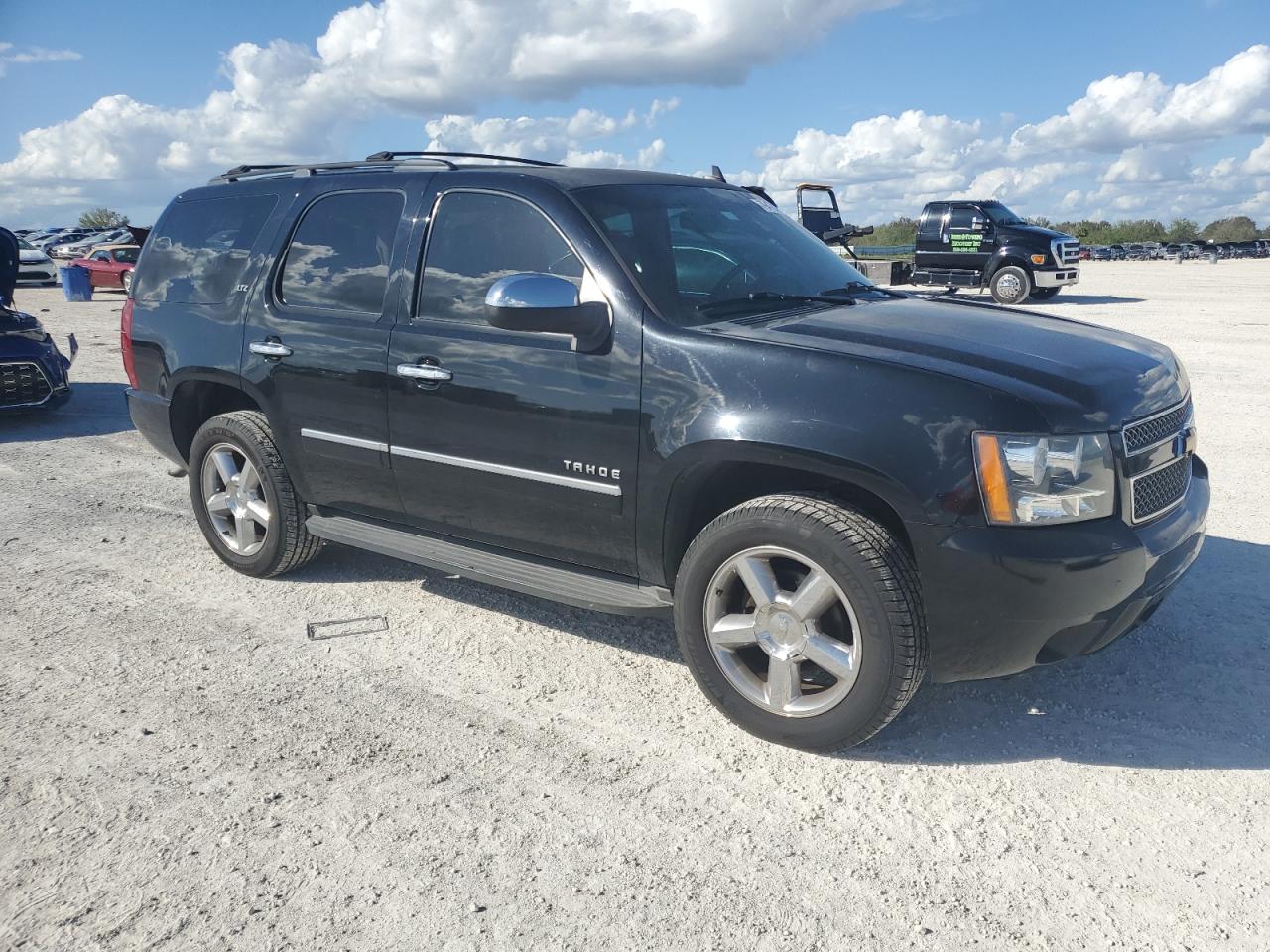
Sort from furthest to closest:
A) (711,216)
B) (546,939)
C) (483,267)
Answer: (711,216), (483,267), (546,939)

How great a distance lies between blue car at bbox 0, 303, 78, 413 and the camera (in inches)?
357

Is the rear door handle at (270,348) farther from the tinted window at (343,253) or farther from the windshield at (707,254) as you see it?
the windshield at (707,254)

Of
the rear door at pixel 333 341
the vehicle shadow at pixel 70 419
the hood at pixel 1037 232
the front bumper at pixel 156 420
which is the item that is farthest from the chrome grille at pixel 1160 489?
the hood at pixel 1037 232

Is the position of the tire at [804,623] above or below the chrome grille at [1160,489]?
below

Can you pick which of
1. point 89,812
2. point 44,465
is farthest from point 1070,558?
point 44,465

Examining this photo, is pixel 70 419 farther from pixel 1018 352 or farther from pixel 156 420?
pixel 1018 352

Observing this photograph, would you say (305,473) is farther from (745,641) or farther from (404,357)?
(745,641)

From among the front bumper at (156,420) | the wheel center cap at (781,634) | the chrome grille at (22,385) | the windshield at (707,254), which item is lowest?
the wheel center cap at (781,634)

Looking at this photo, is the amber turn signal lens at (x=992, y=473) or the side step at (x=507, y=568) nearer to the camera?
the amber turn signal lens at (x=992, y=473)

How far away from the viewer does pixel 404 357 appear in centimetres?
410

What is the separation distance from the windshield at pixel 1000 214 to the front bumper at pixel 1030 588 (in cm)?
1989

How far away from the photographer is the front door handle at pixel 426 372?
397 centimetres

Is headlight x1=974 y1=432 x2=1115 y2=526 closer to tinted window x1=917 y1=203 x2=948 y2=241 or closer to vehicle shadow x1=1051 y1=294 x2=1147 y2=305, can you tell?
tinted window x1=917 y1=203 x2=948 y2=241

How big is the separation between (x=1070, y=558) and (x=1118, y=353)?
1.02 m
